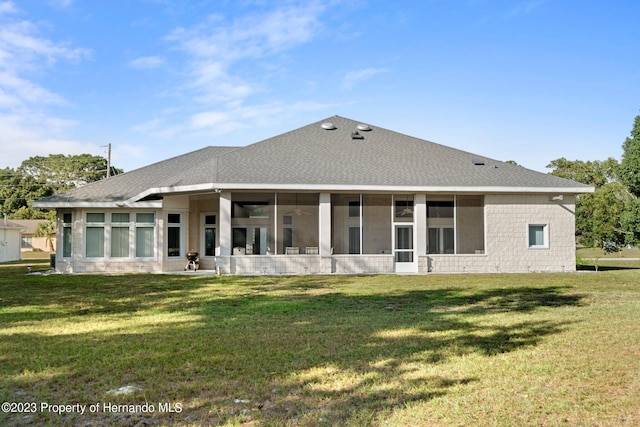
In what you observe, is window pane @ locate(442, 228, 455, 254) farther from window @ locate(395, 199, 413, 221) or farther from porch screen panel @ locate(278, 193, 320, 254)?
porch screen panel @ locate(278, 193, 320, 254)

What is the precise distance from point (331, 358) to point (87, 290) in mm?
10737

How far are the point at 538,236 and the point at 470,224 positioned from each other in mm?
3063

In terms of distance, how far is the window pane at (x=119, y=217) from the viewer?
21.5 meters

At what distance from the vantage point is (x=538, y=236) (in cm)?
2136

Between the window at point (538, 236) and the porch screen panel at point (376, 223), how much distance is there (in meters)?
6.14

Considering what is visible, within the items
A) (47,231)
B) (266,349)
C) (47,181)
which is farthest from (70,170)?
(266,349)

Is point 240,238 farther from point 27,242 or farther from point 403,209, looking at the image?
point 27,242

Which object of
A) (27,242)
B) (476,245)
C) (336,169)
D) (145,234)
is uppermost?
(336,169)

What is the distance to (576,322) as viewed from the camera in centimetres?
848

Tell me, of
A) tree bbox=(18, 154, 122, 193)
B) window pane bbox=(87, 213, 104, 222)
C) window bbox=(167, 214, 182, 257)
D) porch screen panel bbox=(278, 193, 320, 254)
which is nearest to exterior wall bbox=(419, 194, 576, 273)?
porch screen panel bbox=(278, 193, 320, 254)

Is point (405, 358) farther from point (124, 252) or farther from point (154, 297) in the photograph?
point (124, 252)

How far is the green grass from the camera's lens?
422 centimetres

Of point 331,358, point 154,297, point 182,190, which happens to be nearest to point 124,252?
point 182,190

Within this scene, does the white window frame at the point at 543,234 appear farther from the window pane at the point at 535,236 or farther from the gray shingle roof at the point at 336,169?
the gray shingle roof at the point at 336,169
